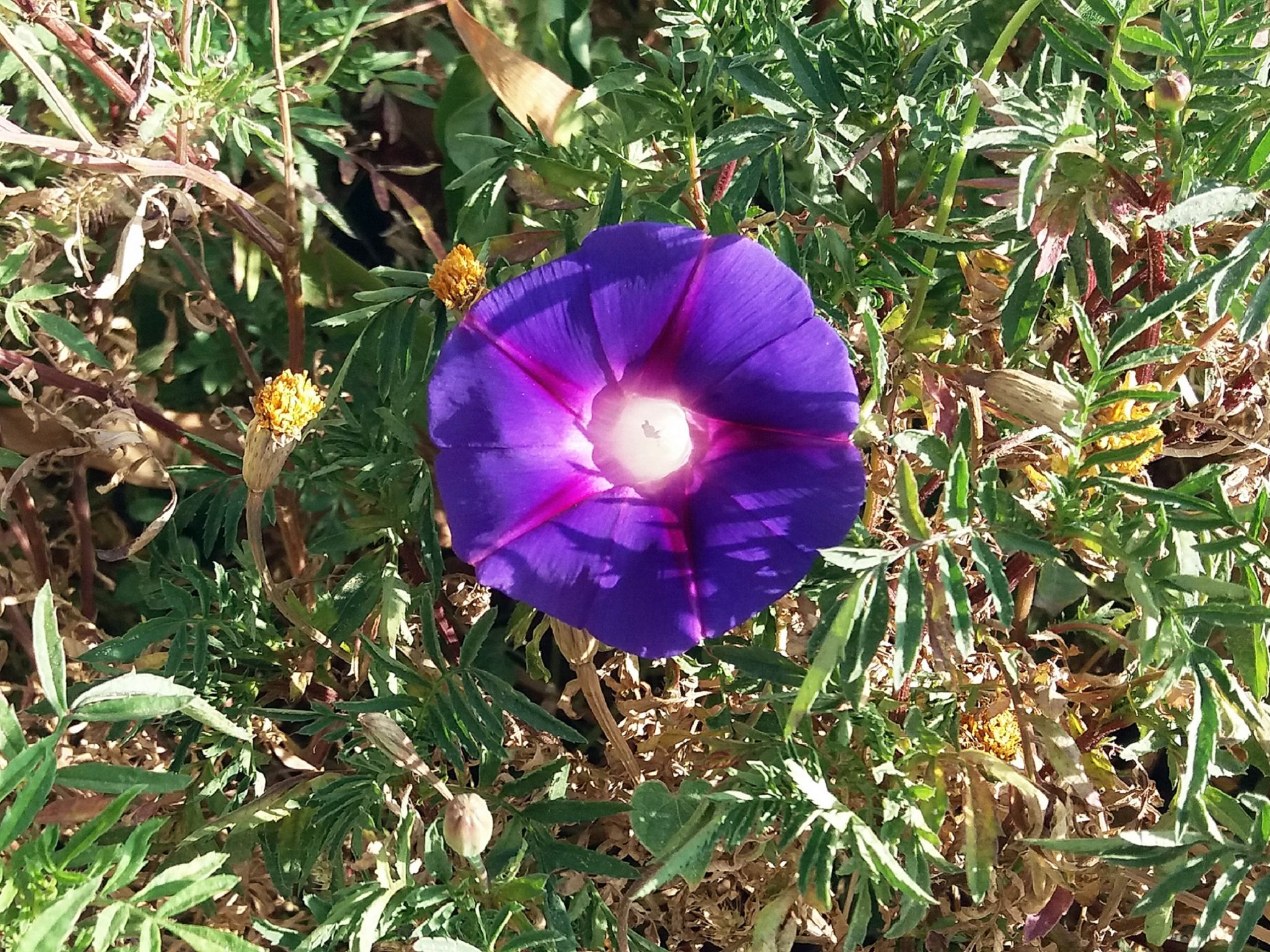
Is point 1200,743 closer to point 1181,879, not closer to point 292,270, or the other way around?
point 1181,879

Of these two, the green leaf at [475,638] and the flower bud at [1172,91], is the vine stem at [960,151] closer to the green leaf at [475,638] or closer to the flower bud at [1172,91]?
the flower bud at [1172,91]

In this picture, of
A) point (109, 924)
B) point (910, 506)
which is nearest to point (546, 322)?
point (910, 506)

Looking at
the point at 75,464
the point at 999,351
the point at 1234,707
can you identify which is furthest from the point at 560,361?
the point at 75,464

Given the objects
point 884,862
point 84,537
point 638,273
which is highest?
point 638,273

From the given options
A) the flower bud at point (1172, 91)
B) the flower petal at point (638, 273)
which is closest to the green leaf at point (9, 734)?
the flower petal at point (638, 273)

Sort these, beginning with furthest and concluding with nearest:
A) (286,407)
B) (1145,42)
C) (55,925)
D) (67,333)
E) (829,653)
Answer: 1. (67,333)
2. (286,407)
3. (1145,42)
4. (829,653)
5. (55,925)

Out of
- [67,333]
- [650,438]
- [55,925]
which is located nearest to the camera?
[55,925]

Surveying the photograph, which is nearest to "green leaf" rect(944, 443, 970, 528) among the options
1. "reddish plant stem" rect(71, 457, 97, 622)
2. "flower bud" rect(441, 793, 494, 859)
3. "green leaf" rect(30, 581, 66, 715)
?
"flower bud" rect(441, 793, 494, 859)
